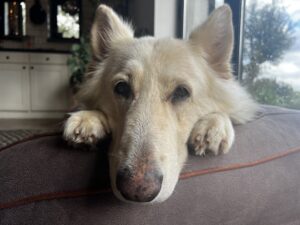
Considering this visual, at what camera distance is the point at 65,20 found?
7.67 meters

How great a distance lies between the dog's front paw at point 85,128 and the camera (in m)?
1.07

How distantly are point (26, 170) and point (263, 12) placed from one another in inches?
99.6

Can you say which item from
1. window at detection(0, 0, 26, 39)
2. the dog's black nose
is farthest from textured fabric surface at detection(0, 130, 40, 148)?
the dog's black nose

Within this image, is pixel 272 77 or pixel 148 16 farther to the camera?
pixel 148 16

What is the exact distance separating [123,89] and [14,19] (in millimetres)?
7055

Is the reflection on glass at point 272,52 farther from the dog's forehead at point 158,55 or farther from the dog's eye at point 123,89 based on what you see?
the dog's eye at point 123,89

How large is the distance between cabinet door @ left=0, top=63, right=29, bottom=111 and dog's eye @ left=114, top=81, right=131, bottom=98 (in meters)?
6.25

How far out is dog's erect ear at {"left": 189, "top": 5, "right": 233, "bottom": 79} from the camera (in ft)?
4.68

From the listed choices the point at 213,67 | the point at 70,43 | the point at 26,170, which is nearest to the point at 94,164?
the point at 26,170

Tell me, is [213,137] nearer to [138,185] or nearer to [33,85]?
[138,185]

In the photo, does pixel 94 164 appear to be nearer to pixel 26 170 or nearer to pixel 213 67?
pixel 26 170

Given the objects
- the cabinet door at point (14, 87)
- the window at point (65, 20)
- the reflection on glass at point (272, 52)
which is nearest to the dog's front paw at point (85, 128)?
the reflection on glass at point (272, 52)

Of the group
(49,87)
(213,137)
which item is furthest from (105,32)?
(49,87)

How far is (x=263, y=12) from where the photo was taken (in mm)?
2988
